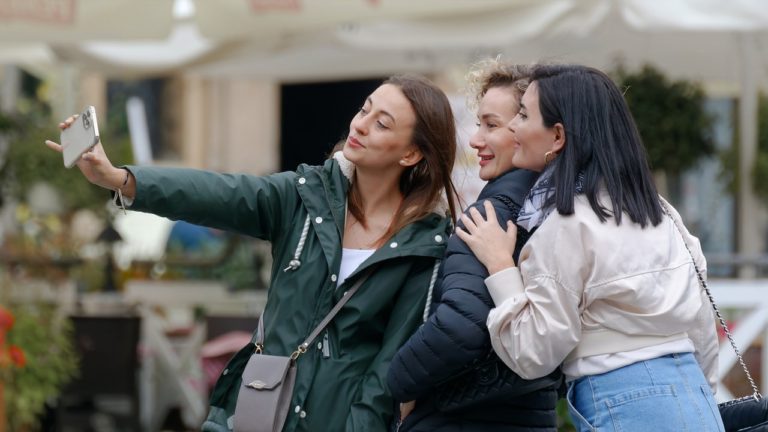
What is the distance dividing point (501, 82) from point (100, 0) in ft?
11.0

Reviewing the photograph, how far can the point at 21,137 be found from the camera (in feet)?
26.3

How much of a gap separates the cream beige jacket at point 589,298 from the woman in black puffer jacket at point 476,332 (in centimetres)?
6

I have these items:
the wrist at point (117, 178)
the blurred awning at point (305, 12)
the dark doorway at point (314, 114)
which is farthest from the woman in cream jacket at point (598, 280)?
the dark doorway at point (314, 114)

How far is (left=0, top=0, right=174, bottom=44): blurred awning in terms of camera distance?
5977 millimetres

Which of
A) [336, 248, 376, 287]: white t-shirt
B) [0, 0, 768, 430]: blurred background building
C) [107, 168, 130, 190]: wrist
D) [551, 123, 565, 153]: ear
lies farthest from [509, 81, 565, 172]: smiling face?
[0, 0, 768, 430]: blurred background building

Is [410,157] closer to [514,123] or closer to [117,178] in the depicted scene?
[514,123]

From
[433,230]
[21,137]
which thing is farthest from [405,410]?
[21,137]

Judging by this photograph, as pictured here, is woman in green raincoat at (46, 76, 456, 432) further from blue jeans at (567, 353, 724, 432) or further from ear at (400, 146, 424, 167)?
blue jeans at (567, 353, 724, 432)

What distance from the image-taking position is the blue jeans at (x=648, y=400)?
9.02 feet

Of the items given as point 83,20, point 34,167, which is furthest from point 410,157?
point 34,167

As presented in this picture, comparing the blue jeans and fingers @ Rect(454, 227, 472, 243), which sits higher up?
fingers @ Rect(454, 227, 472, 243)

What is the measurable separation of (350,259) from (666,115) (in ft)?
17.6

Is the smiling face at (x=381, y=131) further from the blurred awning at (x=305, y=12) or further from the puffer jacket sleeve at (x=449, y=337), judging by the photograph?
the blurred awning at (x=305, y=12)

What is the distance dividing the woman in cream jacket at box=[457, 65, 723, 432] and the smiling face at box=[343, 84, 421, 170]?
0.43 meters
